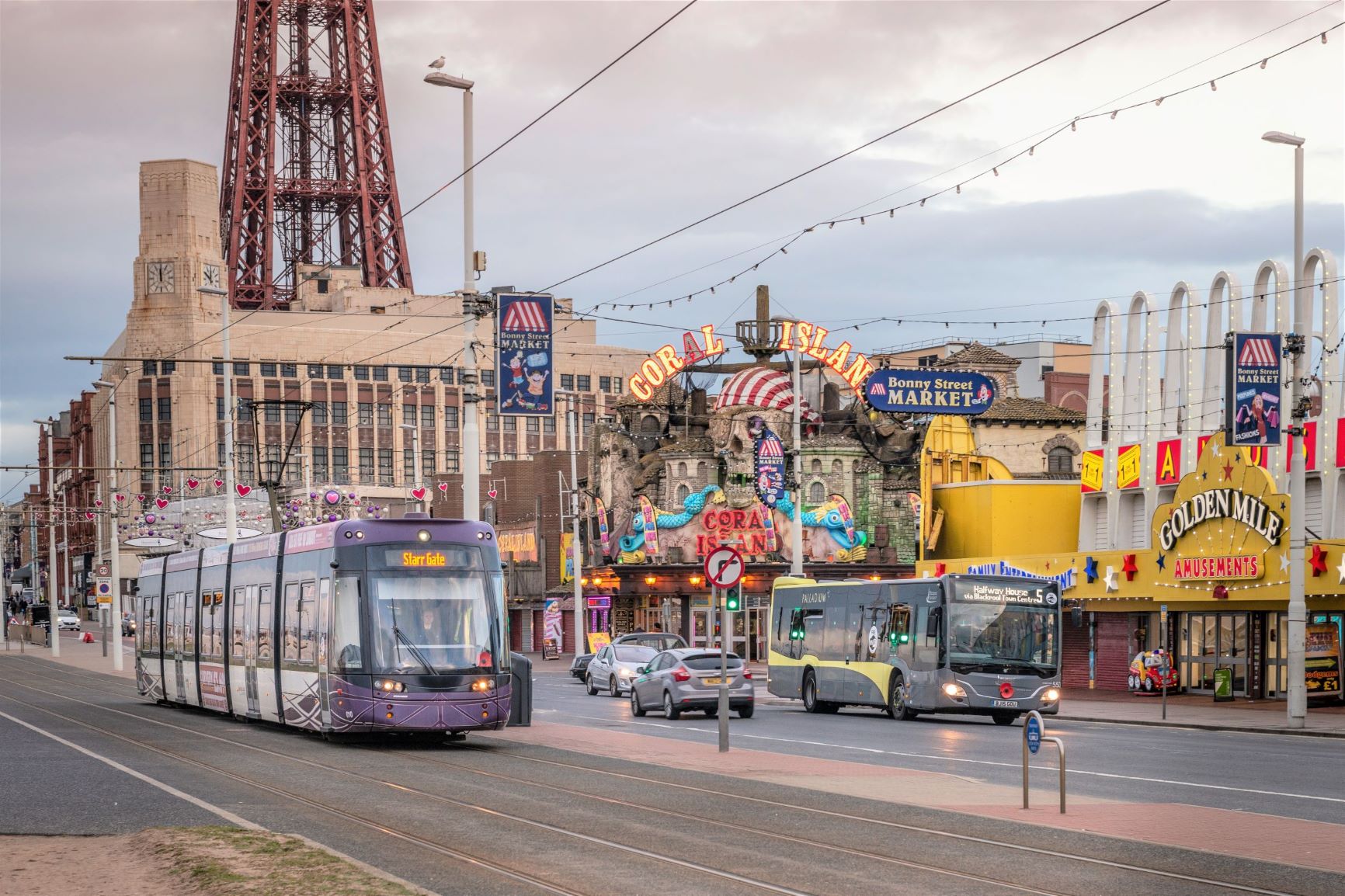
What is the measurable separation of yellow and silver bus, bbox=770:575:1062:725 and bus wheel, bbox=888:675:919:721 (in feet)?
0.08

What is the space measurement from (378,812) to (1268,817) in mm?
8733

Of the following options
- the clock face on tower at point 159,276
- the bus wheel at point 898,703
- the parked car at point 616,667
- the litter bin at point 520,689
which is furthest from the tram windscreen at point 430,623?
the clock face on tower at point 159,276

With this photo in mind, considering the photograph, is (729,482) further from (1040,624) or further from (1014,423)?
(1040,624)

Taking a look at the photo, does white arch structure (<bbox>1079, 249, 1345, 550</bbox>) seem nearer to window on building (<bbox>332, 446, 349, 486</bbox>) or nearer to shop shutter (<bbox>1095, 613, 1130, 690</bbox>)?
shop shutter (<bbox>1095, 613, 1130, 690</bbox>)

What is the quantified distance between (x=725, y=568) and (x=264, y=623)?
8.46m

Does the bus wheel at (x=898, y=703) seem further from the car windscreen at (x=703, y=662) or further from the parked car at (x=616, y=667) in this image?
the parked car at (x=616, y=667)

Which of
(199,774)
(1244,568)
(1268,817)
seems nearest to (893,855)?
(1268,817)

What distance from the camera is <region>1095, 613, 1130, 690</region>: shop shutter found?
47.8 m

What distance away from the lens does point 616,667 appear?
152 ft

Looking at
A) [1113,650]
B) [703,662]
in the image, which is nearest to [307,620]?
[703,662]

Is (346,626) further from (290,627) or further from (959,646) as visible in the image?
(959,646)

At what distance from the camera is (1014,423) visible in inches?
2739

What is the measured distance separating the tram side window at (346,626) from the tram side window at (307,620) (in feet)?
3.38

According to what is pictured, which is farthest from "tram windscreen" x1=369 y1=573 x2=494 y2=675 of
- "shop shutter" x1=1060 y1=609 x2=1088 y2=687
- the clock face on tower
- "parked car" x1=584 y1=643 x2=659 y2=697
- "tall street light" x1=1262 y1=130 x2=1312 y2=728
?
the clock face on tower
